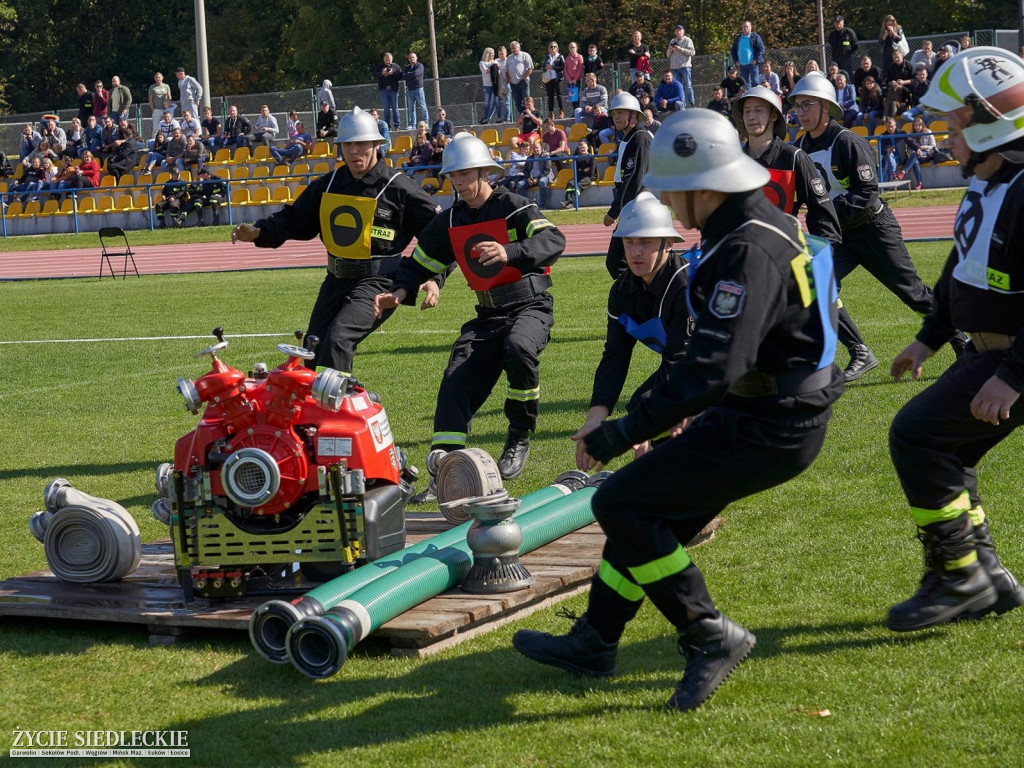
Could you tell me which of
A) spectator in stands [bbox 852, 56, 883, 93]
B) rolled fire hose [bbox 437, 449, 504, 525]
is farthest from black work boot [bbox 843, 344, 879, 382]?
spectator in stands [bbox 852, 56, 883, 93]

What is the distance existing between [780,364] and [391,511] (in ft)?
7.08

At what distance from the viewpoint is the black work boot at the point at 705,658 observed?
4.33 m

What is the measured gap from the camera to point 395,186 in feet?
27.9

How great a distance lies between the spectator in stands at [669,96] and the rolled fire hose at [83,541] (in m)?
25.0

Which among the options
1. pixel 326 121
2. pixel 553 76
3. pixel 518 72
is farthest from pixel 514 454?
pixel 326 121

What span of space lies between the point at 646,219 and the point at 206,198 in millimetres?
28452

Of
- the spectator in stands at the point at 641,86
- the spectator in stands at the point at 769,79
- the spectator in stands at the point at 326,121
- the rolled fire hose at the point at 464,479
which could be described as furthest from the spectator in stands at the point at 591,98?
the rolled fire hose at the point at 464,479

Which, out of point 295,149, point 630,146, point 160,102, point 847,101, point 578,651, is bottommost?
point 578,651

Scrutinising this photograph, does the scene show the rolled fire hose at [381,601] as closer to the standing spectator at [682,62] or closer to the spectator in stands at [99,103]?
the standing spectator at [682,62]

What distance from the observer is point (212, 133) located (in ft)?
125

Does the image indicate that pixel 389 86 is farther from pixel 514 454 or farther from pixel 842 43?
pixel 514 454

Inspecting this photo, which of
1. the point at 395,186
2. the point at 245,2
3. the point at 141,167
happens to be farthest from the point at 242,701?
the point at 245,2

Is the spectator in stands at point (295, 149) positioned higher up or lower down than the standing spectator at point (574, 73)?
lower down

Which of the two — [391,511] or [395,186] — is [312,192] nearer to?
[395,186]
